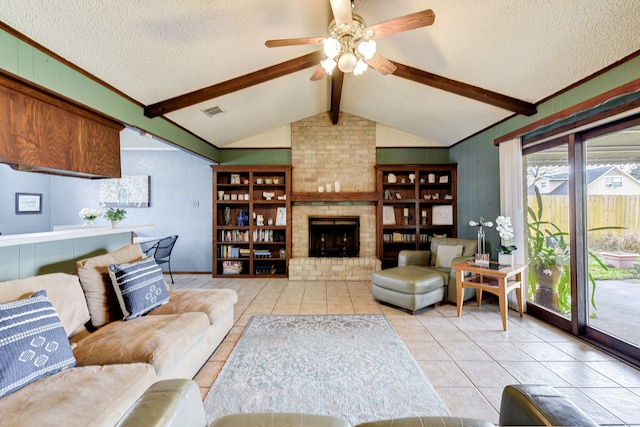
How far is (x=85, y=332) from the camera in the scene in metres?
1.93

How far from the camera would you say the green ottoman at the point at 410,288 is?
3.22m

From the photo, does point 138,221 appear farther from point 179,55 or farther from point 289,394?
point 289,394

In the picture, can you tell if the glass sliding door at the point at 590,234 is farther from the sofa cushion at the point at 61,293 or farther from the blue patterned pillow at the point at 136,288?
the sofa cushion at the point at 61,293

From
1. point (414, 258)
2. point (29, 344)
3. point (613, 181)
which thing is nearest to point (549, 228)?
point (613, 181)

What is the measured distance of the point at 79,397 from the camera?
1.19 metres

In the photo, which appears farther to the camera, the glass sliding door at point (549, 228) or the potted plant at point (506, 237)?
the potted plant at point (506, 237)

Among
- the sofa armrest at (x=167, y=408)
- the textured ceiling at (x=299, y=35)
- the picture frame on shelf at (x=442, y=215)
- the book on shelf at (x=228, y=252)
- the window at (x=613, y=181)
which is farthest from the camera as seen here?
the book on shelf at (x=228, y=252)

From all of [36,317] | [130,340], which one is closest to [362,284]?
[130,340]

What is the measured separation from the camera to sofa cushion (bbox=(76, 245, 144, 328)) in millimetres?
2041

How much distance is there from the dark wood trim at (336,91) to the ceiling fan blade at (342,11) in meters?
1.61

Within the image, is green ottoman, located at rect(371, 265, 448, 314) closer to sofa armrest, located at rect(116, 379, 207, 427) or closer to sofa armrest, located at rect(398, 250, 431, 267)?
sofa armrest, located at rect(398, 250, 431, 267)

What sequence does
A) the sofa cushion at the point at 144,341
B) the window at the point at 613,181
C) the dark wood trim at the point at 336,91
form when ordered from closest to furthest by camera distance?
the sofa cushion at the point at 144,341
the window at the point at 613,181
the dark wood trim at the point at 336,91

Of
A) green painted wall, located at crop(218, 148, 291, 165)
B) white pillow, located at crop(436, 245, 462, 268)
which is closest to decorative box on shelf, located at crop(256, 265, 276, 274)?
green painted wall, located at crop(218, 148, 291, 165)

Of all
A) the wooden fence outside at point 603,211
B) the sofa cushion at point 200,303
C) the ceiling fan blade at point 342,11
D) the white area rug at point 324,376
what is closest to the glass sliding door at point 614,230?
the wooden fence outside at point 603,211
